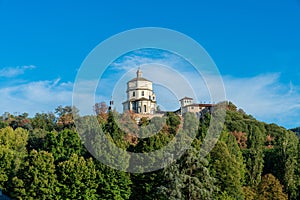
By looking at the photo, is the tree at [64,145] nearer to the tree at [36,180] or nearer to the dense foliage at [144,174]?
the dense foliage at [144,174]

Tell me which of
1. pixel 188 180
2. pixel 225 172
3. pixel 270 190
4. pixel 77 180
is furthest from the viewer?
pixel 270 190

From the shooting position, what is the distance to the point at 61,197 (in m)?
25.0

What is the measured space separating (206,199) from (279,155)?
14.3 m

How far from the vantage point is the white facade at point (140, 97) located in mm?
44369

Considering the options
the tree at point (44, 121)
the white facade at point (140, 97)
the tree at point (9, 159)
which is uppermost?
the white facade at point (140, 97)

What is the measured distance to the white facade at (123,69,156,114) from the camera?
146 feet

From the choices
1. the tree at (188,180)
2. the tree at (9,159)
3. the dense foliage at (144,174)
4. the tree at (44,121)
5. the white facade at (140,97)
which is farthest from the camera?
the tree at (44,121)

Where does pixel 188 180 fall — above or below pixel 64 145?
below

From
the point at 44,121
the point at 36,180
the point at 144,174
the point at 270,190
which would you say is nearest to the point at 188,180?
the point at 144,174

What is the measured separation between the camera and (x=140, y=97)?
4859 centimetres

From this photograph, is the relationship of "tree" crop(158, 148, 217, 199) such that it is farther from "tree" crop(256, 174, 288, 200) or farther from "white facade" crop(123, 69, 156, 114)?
"white facade" crop(123, 69, 156, 114)

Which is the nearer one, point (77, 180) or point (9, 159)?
point (77, 180)

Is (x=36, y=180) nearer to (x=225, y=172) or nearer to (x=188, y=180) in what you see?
(x=188, y=180)

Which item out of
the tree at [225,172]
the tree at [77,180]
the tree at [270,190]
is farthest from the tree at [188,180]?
the tree at [270,190]
